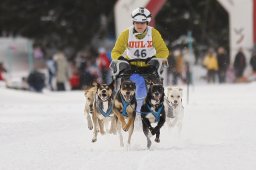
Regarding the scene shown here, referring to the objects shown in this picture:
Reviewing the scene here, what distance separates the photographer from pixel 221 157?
779cm

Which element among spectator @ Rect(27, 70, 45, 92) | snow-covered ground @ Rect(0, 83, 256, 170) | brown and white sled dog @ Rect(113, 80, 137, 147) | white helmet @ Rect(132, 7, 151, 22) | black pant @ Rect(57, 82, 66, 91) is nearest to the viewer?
snow-covered ground @ Rect(0, 83, 256, 170)

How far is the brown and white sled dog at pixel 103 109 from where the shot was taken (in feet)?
29.6

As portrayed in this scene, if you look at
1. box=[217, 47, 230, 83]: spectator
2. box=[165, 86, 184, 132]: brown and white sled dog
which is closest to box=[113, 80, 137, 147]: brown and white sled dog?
box=[165, 86, 184, 132]: brown and white sled dog

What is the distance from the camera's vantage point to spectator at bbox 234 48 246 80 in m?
24.0

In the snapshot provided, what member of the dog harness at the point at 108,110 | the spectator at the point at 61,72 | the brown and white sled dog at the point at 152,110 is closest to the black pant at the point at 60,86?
the spectator at the point at 61,72

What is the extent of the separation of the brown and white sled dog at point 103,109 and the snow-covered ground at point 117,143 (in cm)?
20

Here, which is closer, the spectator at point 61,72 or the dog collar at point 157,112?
the dog collar at point 157,112

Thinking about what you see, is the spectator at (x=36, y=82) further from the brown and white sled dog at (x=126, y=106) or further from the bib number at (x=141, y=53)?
the brown and white sled dog at (x=126, y=106)

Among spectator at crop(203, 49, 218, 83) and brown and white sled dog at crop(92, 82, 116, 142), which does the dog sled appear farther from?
spectator at crop(203, 49, 218, 83)

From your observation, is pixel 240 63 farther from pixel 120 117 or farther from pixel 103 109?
pixel 120 117

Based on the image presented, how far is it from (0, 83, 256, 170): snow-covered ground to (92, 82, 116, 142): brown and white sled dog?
20cm

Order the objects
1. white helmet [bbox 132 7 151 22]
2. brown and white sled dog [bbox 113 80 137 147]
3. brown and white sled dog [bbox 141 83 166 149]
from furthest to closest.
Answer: white helmet [bbox 132 7 151 22] < brown and white sled dog [bbox 141 83 166 149] < brown and white sled dog [bbox 113 80 137 147]

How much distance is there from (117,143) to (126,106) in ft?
2.79

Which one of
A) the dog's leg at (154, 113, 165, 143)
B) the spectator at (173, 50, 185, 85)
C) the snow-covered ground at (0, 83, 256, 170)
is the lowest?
the snow-covered ground at (0, 83, 256, 170)
